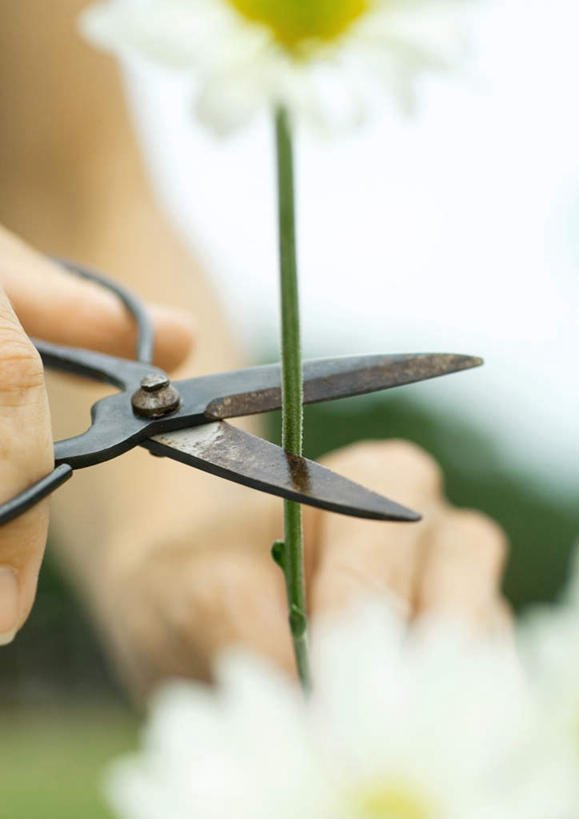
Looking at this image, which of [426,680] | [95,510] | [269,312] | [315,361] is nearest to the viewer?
[426,680]

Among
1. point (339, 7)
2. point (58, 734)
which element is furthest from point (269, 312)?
point (339, 7)

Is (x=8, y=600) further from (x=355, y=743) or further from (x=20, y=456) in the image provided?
(x=355, y=743)

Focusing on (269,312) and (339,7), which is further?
(269,312)

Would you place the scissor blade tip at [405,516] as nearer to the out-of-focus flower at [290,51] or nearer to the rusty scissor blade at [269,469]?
the rusty scissor blade at [269,469]

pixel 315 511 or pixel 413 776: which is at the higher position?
pixel 413 776

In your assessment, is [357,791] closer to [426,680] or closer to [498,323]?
[426,680]

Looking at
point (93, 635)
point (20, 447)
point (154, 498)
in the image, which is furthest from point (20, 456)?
point (93, 635)
